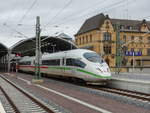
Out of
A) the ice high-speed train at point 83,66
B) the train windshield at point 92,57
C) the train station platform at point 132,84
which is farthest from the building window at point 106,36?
the train station platform at point 132,84

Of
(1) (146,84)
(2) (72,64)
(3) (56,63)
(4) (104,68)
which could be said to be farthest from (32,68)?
(1) (146,84)

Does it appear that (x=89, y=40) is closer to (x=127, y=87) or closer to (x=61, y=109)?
(x=127, y=87)

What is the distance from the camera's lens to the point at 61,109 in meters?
13.8

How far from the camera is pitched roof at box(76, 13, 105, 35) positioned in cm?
8878

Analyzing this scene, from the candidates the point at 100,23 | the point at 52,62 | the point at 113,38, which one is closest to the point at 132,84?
the point at 52,62

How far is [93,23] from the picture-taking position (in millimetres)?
92188

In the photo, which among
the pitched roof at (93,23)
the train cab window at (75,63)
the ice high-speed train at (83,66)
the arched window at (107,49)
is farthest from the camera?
the pitched roof at (93,23)

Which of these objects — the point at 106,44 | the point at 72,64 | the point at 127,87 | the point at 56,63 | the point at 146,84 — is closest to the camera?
the point at 146,84

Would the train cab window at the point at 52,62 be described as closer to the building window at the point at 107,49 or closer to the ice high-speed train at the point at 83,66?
the ice high-speed train at the point at 83,66

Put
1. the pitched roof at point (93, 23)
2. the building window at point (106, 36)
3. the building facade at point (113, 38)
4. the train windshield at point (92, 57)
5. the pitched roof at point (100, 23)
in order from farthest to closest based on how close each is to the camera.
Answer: the pitched roof at point (100, 23)
the pitched roof at point (93, 23)
the building window at point (106, 36)
the building facade at point (113, 38)
the train windshield at point (92, 57)

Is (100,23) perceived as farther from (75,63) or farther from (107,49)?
(75,63)

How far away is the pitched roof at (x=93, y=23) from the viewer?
88.8 metres

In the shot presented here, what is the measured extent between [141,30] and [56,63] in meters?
62.8

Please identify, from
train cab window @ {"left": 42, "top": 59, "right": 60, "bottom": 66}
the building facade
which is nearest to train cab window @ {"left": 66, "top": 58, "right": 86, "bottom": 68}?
train cab window @ {"left": 42, "top": 59, "right": 60, "bottom": 66}
